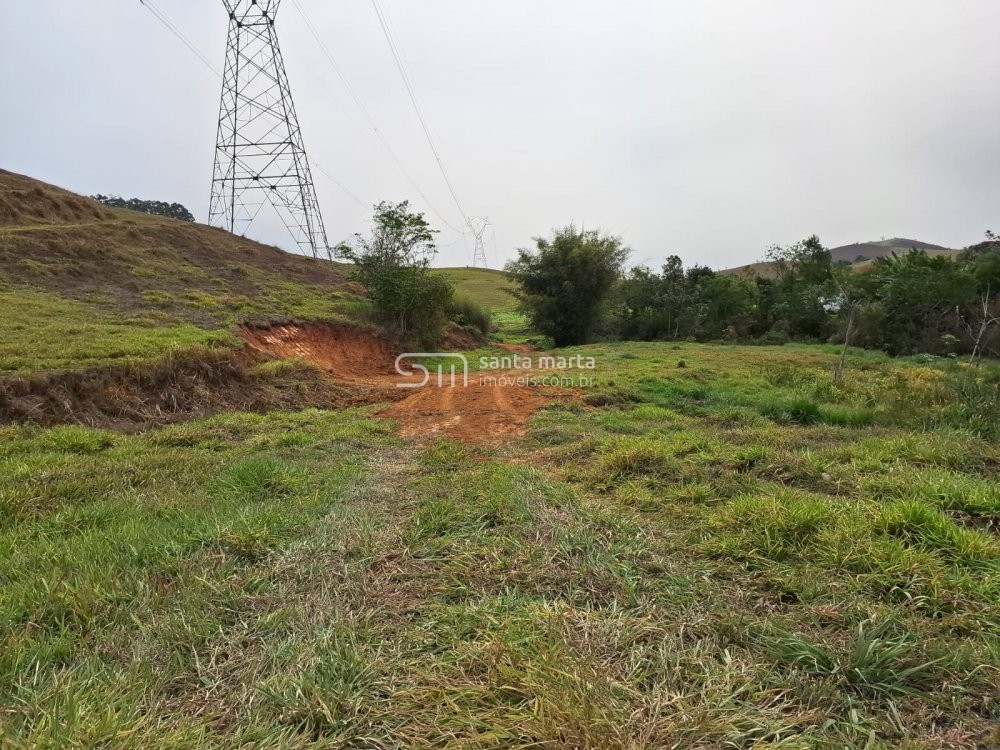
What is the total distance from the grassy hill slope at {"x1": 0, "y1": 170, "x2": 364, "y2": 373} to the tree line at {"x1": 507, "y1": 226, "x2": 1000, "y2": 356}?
422 inches

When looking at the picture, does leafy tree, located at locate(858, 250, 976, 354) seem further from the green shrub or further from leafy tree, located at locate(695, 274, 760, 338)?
the green shrub

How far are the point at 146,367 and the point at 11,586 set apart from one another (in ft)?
20.1

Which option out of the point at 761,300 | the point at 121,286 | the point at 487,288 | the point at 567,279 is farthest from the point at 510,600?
the point at 487,288

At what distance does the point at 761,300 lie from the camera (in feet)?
101

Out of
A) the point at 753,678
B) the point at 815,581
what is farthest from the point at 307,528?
the point at 815,581

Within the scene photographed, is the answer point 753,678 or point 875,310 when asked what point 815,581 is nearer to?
point 753,678

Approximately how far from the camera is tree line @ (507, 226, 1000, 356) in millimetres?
21703

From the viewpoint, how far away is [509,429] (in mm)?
6781

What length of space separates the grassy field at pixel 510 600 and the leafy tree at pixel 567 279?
66.0 feet

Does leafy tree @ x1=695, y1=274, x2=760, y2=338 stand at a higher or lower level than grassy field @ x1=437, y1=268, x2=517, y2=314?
lower

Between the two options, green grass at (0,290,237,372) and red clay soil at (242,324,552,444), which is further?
green grass at (0,290,237,372)

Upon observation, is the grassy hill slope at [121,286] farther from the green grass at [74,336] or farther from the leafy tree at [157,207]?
the leafy tree at [157,207]

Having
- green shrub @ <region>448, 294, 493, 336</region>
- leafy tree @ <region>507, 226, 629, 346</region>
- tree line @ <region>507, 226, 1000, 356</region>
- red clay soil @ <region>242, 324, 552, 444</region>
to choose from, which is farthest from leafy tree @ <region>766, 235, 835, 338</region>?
red clay soil @ <region>242, 324, 552, 444</region>

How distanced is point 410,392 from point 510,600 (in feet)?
27.6
